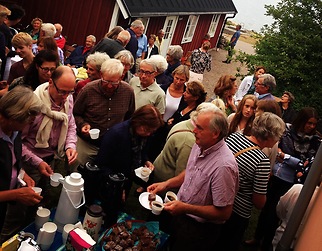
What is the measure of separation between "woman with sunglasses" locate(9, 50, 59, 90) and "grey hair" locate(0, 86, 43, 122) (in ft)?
4.45

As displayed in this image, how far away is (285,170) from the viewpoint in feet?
16.5

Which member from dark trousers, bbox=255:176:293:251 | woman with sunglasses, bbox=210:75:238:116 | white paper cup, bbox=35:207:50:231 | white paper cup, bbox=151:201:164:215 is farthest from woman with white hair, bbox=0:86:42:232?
woman with sunglasses, bbox=210:75:238:116

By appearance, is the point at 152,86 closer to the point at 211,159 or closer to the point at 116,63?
the point at 116,63

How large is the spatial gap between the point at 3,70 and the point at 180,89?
2841 mm

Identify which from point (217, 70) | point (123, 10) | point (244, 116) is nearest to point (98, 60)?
point (244, 116)

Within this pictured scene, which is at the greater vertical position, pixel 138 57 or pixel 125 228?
pixel 138 57

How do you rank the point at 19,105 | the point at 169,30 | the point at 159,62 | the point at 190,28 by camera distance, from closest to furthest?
the point at 19,105 < the point at 159,62 < the point at 169,30 < the point at 190,28

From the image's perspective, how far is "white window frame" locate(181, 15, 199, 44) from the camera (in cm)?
1823

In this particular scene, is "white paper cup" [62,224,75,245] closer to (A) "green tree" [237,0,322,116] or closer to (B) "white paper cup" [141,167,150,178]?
(B) "white paper cup" [141,167,150,178]

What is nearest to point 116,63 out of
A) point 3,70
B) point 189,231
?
point 189,231

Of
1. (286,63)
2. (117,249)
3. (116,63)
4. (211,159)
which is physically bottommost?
(117,249)

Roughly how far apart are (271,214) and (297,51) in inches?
235

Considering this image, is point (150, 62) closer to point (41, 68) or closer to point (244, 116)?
point (244, 116)

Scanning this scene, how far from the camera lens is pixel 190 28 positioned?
1875 cm
